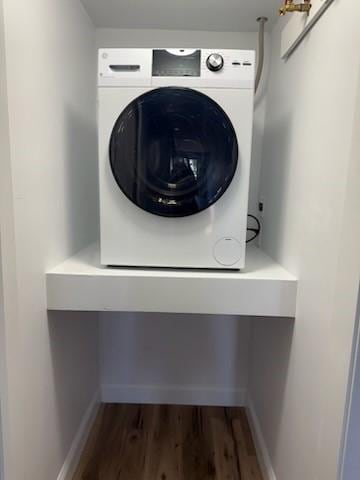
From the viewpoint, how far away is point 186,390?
200 centimetres

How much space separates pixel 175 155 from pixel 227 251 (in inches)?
16.1

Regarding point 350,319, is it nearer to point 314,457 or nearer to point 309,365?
point 309,365

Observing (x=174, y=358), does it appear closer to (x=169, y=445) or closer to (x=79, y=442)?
(x=169, y=445)

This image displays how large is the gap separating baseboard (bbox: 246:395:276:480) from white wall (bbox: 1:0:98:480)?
91cm

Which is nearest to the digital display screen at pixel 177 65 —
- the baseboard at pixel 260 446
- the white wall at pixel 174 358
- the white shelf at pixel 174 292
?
the white shelf at pixel 174 292

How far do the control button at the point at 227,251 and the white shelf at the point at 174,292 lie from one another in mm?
60

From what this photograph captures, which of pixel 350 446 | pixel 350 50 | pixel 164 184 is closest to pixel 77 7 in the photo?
pixel 164 184

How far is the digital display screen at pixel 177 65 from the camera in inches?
45.0

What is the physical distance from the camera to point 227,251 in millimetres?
1201

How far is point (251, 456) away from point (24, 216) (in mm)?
1566

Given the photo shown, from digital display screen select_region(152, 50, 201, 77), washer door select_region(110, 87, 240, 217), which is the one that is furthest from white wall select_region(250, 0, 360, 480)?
digital display screen select_region(152, 50, 201, 77)

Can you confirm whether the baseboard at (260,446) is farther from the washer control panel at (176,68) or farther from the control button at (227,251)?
the washer control panel at (176,68)

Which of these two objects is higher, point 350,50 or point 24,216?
point 350,50

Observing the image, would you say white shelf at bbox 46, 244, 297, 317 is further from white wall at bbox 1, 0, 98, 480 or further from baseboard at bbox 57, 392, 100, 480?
baseboard at bbox 57, 392, 100, 480
